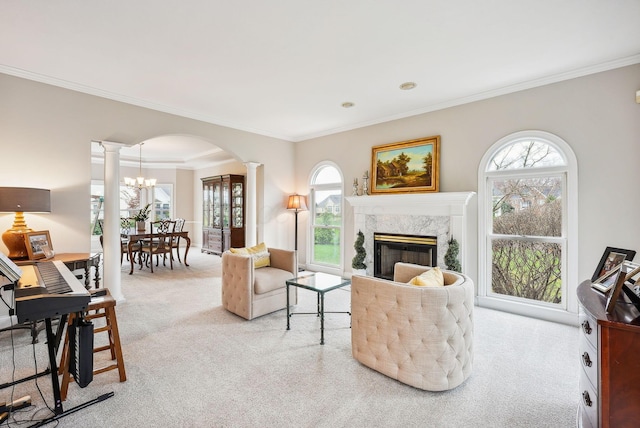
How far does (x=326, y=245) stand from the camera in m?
6.06

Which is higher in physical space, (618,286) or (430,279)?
(618,286)

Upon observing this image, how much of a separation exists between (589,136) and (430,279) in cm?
262

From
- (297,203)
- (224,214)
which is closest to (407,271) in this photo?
(297,203)

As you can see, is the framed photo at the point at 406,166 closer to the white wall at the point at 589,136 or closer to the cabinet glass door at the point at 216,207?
the white wall at the point at 589,136

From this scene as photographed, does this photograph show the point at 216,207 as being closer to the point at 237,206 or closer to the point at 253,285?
the point at 237,206

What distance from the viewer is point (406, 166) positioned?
187 inches

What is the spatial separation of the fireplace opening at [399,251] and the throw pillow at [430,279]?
6.66 ft

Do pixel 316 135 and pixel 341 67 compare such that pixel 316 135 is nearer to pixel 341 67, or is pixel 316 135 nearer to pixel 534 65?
pixel 341 67

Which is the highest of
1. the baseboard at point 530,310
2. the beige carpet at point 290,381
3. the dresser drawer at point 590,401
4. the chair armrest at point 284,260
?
the chair armrest at point 284,260

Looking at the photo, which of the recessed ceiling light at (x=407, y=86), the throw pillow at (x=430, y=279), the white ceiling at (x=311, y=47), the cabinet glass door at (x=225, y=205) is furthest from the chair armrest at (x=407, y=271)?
the cabinet glass door at (x=225, y=205)

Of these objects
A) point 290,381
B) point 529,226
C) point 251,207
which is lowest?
point 290,381

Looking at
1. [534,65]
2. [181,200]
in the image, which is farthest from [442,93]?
[181,200]

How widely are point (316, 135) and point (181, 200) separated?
5.83m

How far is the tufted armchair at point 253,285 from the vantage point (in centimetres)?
348
